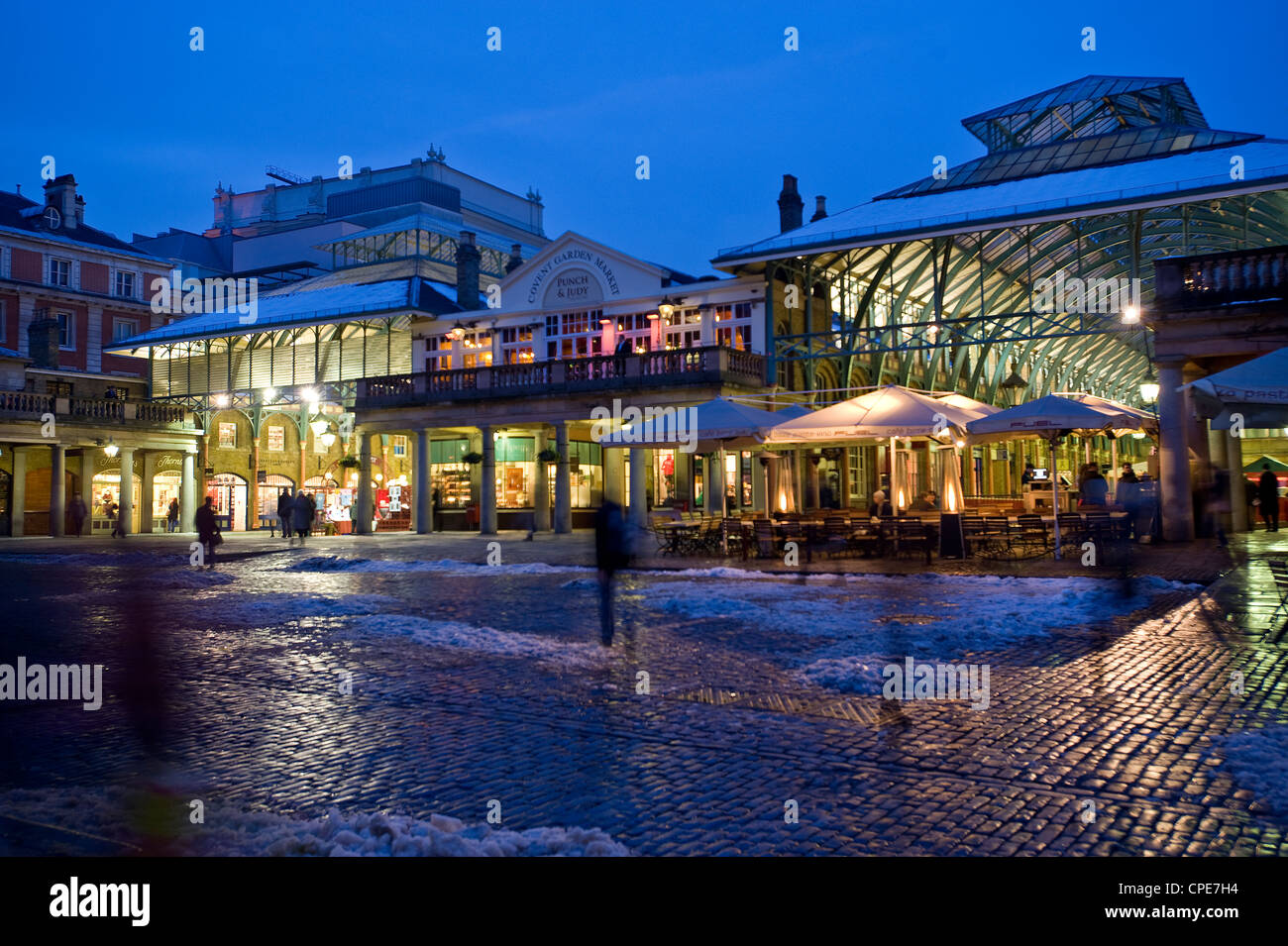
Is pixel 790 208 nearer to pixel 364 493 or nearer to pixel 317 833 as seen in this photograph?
pixel 364 493

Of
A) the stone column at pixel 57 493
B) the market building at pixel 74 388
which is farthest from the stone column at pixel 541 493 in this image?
the stone column at pixel 57 493

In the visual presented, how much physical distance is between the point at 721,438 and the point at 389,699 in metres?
14.0

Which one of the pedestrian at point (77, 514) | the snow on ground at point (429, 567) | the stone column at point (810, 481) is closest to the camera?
the snow on ground at point (429, 567)

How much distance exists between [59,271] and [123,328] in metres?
4.21

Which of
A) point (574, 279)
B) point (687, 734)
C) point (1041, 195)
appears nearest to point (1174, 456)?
point (1041, 195)

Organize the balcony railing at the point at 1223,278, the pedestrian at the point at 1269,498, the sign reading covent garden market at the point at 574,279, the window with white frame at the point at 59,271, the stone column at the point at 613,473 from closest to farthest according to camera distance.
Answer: the balcony railing at the point at 1223,278 → the pedestrian at the point at 1269,498 → the stone column at the point at 613,473 → the sign reading covent garden market at the point at 574,279 → the window with white frame at the point at 59,271

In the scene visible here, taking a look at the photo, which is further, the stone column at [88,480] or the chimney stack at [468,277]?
the stone column at [88,480]

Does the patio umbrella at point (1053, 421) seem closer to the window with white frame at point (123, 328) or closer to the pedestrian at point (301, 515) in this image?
the pedestrian at point (301, 515)

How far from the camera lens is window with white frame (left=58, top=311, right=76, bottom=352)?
51.9 meters

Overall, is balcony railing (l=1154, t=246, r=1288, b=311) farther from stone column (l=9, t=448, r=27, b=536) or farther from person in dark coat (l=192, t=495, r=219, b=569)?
stone column (l=9, t=448, r=27, b=536)

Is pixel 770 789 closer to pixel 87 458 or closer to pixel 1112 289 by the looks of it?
pixel 1112 289

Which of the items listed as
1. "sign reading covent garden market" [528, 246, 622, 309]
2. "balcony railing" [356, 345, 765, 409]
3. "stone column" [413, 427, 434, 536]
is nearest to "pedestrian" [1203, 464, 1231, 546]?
"balcony railing" [356, 345, 765, 409]

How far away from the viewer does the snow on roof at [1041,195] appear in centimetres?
2545

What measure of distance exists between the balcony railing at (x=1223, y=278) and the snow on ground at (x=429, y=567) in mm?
12872
